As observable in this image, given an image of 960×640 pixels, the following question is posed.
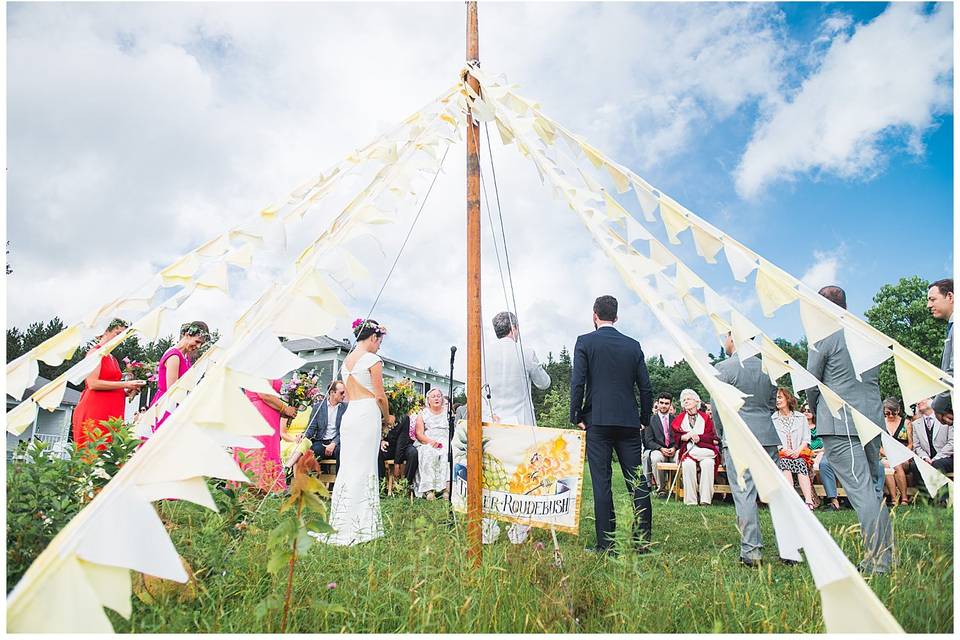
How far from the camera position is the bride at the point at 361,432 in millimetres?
5008

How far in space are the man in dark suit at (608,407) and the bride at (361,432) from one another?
1722 millimetres

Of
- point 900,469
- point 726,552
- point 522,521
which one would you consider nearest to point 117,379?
point 522,521

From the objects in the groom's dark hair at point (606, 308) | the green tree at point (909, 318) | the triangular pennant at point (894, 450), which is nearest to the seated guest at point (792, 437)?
the groom's dark hair at point (606, 308)

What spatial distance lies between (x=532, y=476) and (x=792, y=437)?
5993mm

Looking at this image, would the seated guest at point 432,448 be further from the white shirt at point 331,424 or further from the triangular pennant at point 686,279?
the triangular pennant at point 686,279

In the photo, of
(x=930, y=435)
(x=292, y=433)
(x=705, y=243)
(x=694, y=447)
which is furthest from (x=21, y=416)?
(x=930, y=435)

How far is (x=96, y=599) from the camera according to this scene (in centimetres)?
134

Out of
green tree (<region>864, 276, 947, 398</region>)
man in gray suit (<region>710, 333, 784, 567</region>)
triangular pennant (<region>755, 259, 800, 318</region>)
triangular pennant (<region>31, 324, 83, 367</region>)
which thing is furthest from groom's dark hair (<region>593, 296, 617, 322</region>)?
green tree (<region>864, 276, 947, 398</region>)

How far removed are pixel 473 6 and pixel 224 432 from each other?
2.96 metres

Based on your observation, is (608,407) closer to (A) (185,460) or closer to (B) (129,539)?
(A) (185,460)

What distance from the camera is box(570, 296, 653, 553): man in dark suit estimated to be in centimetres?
437

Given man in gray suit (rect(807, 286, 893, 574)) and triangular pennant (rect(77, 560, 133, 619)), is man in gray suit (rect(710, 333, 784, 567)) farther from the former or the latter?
triangular pennant (rect(77, 560, 133, 619))

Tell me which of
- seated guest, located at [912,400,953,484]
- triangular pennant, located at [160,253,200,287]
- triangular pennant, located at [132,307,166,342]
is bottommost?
seated guest, located at [912,400,953,484]

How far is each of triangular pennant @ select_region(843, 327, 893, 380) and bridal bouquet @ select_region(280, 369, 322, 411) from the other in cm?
859
